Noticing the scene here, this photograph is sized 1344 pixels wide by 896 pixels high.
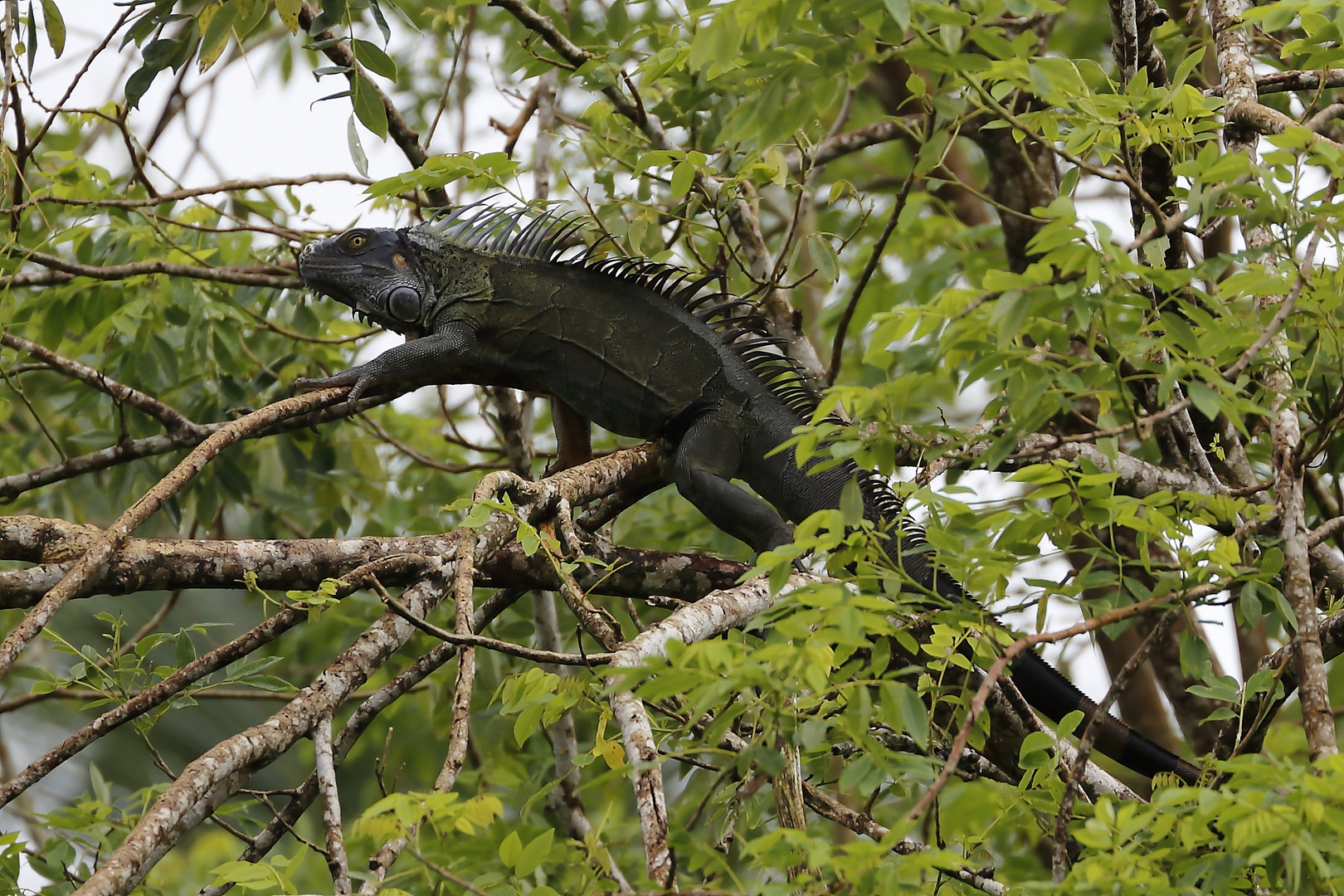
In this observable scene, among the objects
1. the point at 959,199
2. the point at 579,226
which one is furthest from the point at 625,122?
the point at 959,199

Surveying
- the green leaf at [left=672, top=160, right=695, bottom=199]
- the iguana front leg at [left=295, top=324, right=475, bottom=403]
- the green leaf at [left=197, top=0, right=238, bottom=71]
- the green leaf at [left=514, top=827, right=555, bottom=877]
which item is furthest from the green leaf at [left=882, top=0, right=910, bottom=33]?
the iguana front leg at [left=295, top=324, right=475, bottom=403]

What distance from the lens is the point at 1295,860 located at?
183 cm

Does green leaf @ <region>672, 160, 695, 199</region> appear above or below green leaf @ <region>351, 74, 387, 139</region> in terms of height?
below

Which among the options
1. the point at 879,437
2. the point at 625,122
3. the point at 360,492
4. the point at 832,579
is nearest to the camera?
the point at 879,437

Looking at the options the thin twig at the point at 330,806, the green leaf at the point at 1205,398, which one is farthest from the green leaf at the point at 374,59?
the green leaf at the point at 1205,398

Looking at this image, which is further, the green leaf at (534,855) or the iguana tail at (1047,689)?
the iguana tail at (1047,689)

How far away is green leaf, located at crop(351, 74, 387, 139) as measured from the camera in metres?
3.60

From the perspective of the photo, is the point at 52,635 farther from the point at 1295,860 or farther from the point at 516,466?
the point at 1295,860

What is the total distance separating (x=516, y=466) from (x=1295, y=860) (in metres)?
3.85

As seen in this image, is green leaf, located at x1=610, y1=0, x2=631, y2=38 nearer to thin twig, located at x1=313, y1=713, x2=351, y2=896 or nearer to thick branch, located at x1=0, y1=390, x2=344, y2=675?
thick branch, located at x1=0, y1=390, x2=344, y2=675

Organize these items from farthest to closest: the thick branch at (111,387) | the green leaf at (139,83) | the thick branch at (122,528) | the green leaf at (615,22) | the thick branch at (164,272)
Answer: the green leaf at (615,22) → the thick branch at (164,272) → the thick branch at (111,387) → the green leaf at (139,83) → the thick branch at (122,528)

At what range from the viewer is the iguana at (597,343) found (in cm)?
440

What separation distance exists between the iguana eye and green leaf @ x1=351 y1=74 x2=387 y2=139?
122 cm

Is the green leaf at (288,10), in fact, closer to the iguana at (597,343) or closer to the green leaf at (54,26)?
the green leaf at (54,26)
